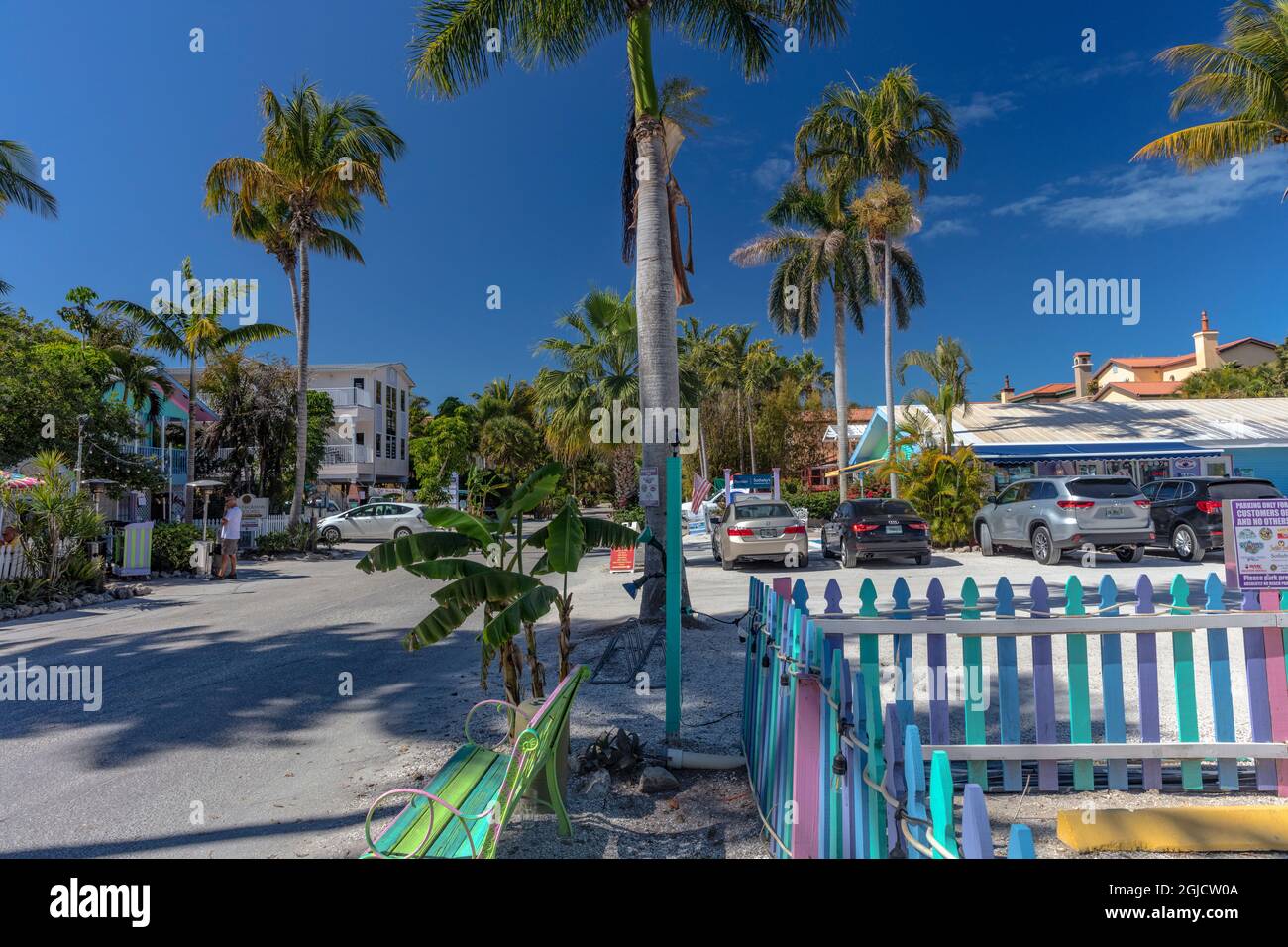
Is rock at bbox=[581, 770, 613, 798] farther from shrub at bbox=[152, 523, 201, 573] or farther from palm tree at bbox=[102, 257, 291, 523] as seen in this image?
palm tree at bbox=[102, 257, 291, 523]

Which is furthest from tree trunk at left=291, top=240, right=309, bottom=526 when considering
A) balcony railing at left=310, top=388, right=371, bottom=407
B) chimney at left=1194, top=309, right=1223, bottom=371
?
chimney at left=1194, top=309, right=1223, bottom=371

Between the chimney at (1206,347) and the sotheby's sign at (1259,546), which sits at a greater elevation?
the chimney at (1206,347)

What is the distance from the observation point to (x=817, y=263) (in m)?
28.1

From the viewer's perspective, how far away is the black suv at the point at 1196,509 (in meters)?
14.1

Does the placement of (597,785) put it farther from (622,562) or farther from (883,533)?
(622,562)

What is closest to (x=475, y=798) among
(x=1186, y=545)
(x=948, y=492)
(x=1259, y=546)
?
(x=1259, y=546)

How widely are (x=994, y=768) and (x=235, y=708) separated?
234 inches

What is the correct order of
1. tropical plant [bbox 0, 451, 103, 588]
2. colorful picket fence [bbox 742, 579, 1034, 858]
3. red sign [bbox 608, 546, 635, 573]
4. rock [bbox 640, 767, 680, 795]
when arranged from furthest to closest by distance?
red sign [bbox 608, 546, 635, 573] → tropical plant [bbox 0, 451, 103, 588] → rock [bbox 640, 767, 680, 795] → colorful picket fence [bbox 742, 579, 1034, 858]

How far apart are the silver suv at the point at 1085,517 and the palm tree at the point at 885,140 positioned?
8839mm

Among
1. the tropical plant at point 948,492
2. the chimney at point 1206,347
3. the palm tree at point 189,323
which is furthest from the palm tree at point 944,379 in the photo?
the chimney at point 1206,347

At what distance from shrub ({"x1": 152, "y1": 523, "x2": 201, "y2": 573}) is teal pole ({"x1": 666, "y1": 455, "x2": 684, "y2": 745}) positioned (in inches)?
638

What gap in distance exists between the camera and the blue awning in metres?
22.8

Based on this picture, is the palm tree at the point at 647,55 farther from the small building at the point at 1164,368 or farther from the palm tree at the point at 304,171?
the small building at the point at 1164,368

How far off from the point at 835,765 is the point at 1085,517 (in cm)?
1384
